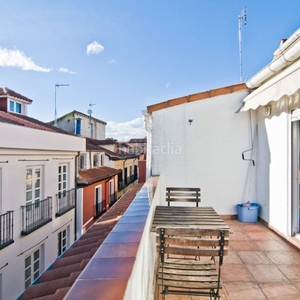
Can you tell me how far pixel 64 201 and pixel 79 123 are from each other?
55.7ft

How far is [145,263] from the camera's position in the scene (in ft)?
9.65

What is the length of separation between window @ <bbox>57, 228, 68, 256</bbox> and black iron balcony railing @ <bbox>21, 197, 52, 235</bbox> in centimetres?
247

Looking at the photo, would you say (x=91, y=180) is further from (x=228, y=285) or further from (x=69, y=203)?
(x=228, y=285)

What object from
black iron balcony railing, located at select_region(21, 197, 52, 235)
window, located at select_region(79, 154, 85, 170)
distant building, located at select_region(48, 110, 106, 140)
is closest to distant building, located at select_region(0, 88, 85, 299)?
black iron balcony railing, located at select_region(21, 197, 52, 235)

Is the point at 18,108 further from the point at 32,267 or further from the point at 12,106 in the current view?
the point at 32,267

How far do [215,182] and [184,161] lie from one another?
151 cm

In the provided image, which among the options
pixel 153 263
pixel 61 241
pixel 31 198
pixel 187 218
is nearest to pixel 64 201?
pixel 61 241

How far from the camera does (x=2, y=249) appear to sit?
10438 millimetres

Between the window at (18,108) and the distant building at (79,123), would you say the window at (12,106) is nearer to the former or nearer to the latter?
the window at (18,108)

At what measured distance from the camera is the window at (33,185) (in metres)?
12.8

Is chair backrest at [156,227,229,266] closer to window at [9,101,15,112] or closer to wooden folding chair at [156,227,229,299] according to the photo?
wooden folding chair at [156,227,229,299]

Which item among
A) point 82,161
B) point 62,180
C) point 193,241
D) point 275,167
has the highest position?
point 275,167

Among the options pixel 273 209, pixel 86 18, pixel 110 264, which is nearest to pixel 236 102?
pixel 273 209

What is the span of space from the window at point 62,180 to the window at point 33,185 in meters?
2.41
